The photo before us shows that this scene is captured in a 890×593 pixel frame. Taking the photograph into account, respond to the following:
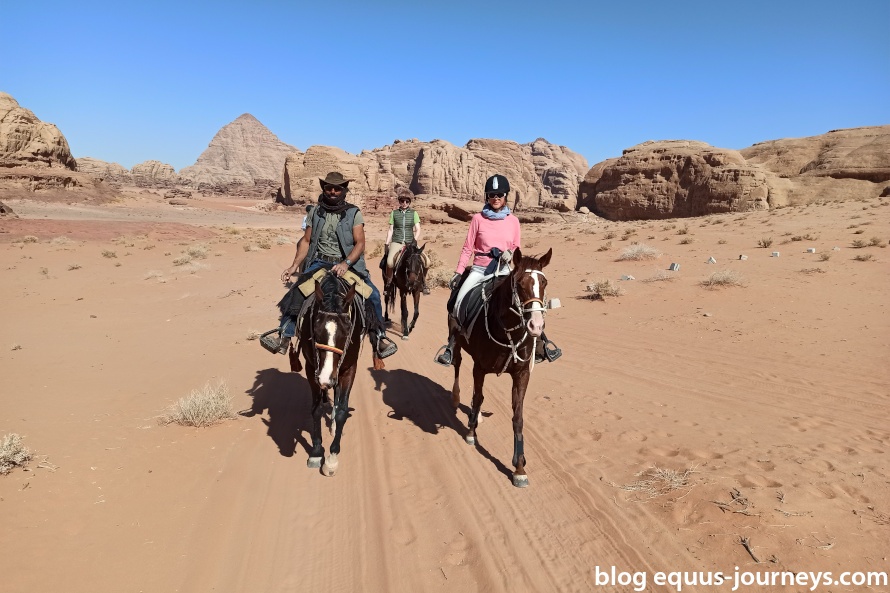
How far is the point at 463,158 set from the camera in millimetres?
100375

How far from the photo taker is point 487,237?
20.7 feet

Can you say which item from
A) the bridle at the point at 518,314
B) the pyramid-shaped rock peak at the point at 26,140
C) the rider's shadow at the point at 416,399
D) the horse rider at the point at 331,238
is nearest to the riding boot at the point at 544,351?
the bridle at the point at 518,314

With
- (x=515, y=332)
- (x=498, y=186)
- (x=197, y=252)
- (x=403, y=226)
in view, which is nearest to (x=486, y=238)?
(x=498, y=186)

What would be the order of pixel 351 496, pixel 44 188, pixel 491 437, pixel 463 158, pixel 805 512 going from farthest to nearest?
pixel 463 158
pixel 44 188
pixel 491 437
pixel 351 496
pixel 805 512

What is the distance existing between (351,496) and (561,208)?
71.8 metres

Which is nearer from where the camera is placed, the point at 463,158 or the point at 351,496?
the point at 351,496

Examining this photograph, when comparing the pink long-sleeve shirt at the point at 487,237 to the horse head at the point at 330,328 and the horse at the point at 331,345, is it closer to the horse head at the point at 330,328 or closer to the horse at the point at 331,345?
the horse at the point at 331,345

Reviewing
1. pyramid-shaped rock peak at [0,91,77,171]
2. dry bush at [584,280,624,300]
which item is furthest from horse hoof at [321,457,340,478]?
pyramid-shaped rock peak at [0,91,77,171]

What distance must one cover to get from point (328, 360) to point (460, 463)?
2.15 meters

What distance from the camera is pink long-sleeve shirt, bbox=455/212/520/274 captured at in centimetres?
627

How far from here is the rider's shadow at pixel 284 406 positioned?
20.0 feet

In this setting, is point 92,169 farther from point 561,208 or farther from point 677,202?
point 677,202

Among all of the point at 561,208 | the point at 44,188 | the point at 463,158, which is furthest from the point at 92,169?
the point at 561,208

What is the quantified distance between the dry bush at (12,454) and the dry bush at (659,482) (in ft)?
20.6
